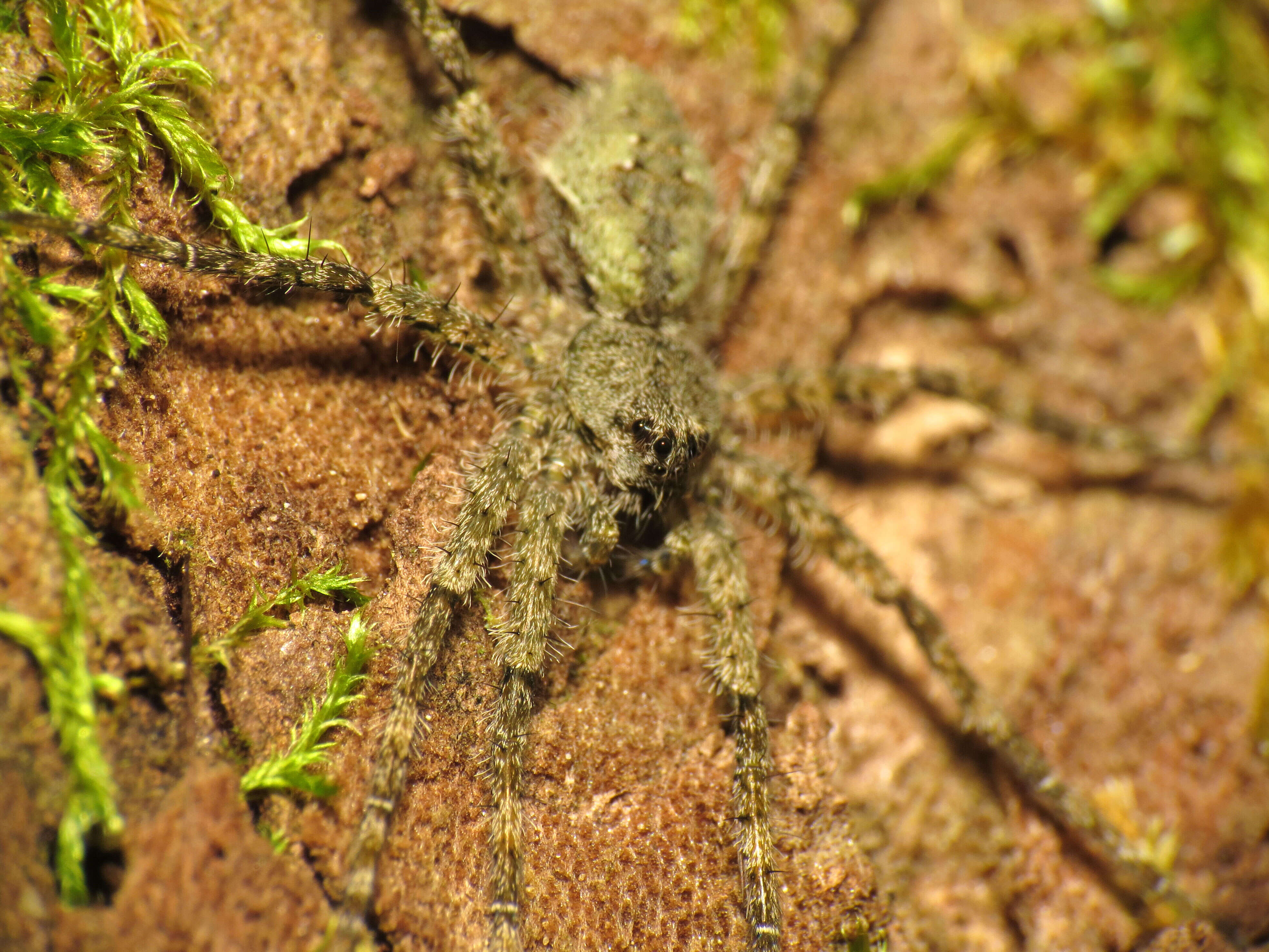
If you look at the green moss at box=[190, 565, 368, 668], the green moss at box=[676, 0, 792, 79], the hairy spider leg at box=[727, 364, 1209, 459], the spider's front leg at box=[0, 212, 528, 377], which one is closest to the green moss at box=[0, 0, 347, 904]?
the spider's front leg at box=[0, 212, 528, 377]

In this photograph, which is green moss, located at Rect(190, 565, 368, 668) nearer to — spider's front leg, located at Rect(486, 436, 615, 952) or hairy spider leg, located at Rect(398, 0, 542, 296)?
spider's front leg, located at Rect(486, 436, 615, 952)

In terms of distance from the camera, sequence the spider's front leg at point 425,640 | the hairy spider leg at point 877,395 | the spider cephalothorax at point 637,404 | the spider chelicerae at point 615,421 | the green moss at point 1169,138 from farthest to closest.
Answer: the green moss at point 1169,138, the hairy spider leg at point 877,395, the spider cephalothorax at point 637,404, the spider chelicerae at point 615,421, the spider's front leg at point 425,640

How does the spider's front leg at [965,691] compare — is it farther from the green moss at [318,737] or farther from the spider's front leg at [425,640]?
the green moss at [318,737]

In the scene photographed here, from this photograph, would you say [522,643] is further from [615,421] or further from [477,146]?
[477,146]

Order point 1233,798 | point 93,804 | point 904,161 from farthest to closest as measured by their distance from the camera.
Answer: point 904,161, point 1233,798, point 93,804

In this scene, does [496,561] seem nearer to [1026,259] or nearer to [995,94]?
[1026,259]

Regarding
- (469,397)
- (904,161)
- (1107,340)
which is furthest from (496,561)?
(1107,340)

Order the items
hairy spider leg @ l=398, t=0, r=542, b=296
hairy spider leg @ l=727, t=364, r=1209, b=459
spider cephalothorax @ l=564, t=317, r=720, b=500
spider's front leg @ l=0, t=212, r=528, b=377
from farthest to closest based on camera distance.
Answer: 1. hairy spider leg @ l=727, t=364, r=1209, b=459
2. hairy spider leg @ l=398, t=0, r=542, b=296
3. spider cephalothorax @ l=564, t=317, r=720, b=500
4. spider's front leg @ l=0, t=212, r=528, b=377

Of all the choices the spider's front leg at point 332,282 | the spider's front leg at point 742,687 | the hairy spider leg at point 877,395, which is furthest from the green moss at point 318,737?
the hairy spider leg at point 877,395
